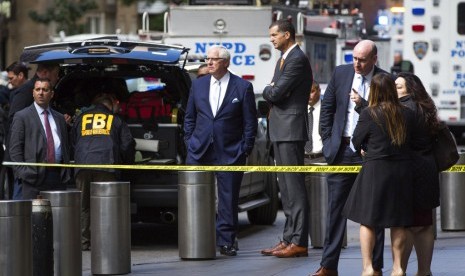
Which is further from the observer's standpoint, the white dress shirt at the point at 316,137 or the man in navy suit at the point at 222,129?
the white dress shirt at the point at 316,137

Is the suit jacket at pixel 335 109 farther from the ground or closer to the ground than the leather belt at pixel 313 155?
farther from the ground

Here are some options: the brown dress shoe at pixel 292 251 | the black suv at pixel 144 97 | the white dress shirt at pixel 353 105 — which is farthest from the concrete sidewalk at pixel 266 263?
the white dress shirt at pixel 353 105

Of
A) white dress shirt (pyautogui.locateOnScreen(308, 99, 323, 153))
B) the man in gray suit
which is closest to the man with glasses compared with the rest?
white dress shirt (pyautogui.locateOnScreen(308, 99, 323, 153))

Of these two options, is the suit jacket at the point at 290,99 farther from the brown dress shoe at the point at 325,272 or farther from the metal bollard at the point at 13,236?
the metal bollard at the point at 13,236

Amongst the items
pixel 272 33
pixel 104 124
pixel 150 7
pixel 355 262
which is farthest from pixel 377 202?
pixel 150 7

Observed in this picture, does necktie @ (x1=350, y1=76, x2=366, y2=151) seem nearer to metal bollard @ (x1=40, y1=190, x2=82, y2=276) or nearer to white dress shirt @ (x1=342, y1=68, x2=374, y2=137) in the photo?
white dress shirt @ (x1=342, y1=68, x2=374, y2=137)

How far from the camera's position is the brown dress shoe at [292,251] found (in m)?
12.6

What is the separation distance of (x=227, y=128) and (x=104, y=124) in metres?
1.40

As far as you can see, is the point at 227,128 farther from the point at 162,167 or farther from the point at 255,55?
the point at 255,55

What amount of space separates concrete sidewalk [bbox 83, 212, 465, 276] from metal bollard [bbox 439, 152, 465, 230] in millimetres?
890

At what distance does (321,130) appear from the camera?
11.2 meters

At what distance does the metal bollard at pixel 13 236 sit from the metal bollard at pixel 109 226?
6.60 ft

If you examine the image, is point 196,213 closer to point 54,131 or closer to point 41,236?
point 54,131

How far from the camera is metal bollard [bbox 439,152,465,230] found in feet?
50.2
